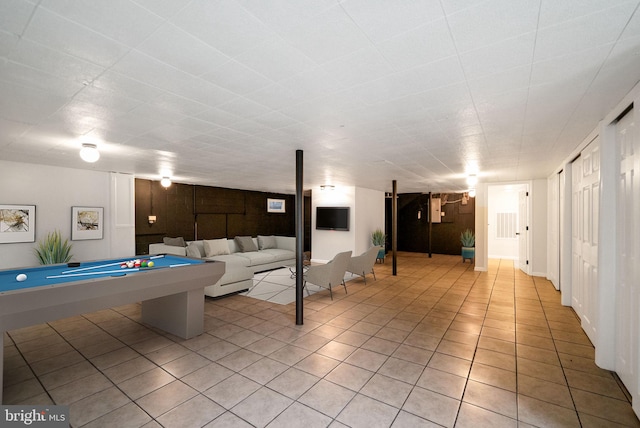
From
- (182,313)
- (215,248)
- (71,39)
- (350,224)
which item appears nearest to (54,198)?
(215,248)

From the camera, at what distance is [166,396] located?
241cm

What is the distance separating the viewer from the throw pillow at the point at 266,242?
891 cm

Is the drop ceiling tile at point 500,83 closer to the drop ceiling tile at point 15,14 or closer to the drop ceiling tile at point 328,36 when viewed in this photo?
the drop ceiling tile at point 328,36

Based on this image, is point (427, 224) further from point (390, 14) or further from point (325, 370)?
point (390, 14)

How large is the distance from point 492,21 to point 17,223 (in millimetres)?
7862

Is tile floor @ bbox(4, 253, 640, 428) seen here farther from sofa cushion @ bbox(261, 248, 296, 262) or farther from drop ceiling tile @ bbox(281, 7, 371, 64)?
sofa cushion @ bbox(261, 248, 296, 262)

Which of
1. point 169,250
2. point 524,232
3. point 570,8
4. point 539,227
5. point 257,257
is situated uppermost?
point 570,8

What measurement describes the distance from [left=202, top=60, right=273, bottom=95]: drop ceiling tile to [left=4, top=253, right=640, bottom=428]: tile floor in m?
2.59

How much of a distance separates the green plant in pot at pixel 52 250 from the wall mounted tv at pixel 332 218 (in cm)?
650

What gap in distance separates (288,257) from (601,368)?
686 centimetres

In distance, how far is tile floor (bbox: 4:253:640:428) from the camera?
2.20 meters

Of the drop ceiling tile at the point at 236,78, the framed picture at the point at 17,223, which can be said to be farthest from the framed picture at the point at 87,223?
the drop ceiling tile at the point at 236,78

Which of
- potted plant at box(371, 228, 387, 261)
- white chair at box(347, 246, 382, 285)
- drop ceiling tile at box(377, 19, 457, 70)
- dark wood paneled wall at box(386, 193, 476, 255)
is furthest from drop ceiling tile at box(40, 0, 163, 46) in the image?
dark wood paneled wall at box(386, 193, 476, 255)

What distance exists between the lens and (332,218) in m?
9.40
